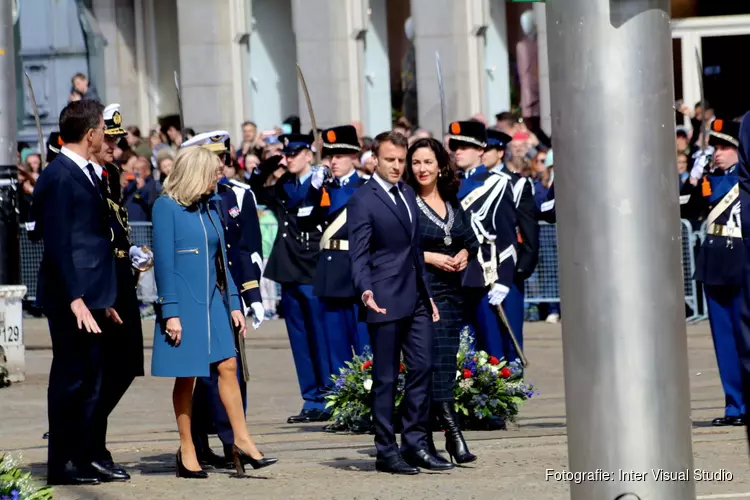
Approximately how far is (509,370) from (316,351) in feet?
5.84

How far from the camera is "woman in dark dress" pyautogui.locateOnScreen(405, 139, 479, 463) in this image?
869cm

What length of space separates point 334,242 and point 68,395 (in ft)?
11.6

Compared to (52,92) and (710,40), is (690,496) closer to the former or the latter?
(710,40)

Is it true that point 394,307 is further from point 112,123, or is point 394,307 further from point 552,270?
point 552,270

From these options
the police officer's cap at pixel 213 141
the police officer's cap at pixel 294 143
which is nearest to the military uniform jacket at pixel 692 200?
the police officer's cap at pixel 294 143

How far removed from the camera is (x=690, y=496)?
478 centimetres

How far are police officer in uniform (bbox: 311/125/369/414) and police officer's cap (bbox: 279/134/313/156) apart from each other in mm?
204

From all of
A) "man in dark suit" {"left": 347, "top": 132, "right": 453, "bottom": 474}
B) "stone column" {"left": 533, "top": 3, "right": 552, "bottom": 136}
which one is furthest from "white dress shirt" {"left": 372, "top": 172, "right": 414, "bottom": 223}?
"stone column" {"left": 533, "top": 3, "right": 552, "bottom": 136}

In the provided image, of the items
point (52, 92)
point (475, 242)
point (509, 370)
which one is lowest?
point (509, 370)

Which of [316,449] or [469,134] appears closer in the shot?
[316,449]

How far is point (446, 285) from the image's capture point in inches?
346

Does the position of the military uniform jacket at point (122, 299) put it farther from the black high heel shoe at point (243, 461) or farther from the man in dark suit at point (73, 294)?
the black high heel shoe at point (243, 461)

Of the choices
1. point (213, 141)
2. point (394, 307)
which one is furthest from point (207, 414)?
point (213, 141)

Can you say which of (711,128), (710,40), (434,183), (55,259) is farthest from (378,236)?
(710,40)
